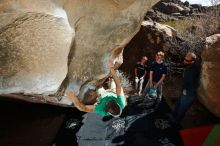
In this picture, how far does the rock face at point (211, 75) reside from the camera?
638 cm

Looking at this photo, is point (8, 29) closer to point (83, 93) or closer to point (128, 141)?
point (83, 93)

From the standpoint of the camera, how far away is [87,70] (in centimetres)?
400

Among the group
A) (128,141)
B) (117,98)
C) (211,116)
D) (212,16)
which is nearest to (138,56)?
(212,16)

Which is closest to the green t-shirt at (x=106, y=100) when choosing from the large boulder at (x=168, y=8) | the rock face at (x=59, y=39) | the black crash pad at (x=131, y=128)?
the rock face at (x=59, y=39)

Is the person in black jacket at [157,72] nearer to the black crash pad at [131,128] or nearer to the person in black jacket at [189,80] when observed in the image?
the black crash pad at [131,128]

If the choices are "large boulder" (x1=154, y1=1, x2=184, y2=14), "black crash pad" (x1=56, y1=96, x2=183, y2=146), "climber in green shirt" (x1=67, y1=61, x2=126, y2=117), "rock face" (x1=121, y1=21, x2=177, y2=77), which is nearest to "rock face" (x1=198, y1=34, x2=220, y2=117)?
"black crash pad" (x1=56, y1=96, x2=183, y2=146)

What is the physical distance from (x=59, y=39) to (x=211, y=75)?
13.4ft

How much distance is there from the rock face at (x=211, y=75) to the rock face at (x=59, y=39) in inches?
125

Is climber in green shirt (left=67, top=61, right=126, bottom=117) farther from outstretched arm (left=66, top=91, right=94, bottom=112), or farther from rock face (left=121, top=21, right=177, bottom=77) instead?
rock face (left=121, top=21, right=177, bottom=77)

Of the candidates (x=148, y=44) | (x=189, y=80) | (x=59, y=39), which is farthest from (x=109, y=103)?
(x=148, y=44)

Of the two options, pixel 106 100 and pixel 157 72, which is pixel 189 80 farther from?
pixel 106 100

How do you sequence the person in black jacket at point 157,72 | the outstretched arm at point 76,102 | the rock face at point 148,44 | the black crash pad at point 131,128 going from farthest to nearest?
the rock face at point 148,44
the person in black jacket at point 157,72
the black crash pad at point 131,128
the outstretched arm at point 76,102

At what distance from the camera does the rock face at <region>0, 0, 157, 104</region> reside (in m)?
3.13

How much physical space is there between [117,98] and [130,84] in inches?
226
